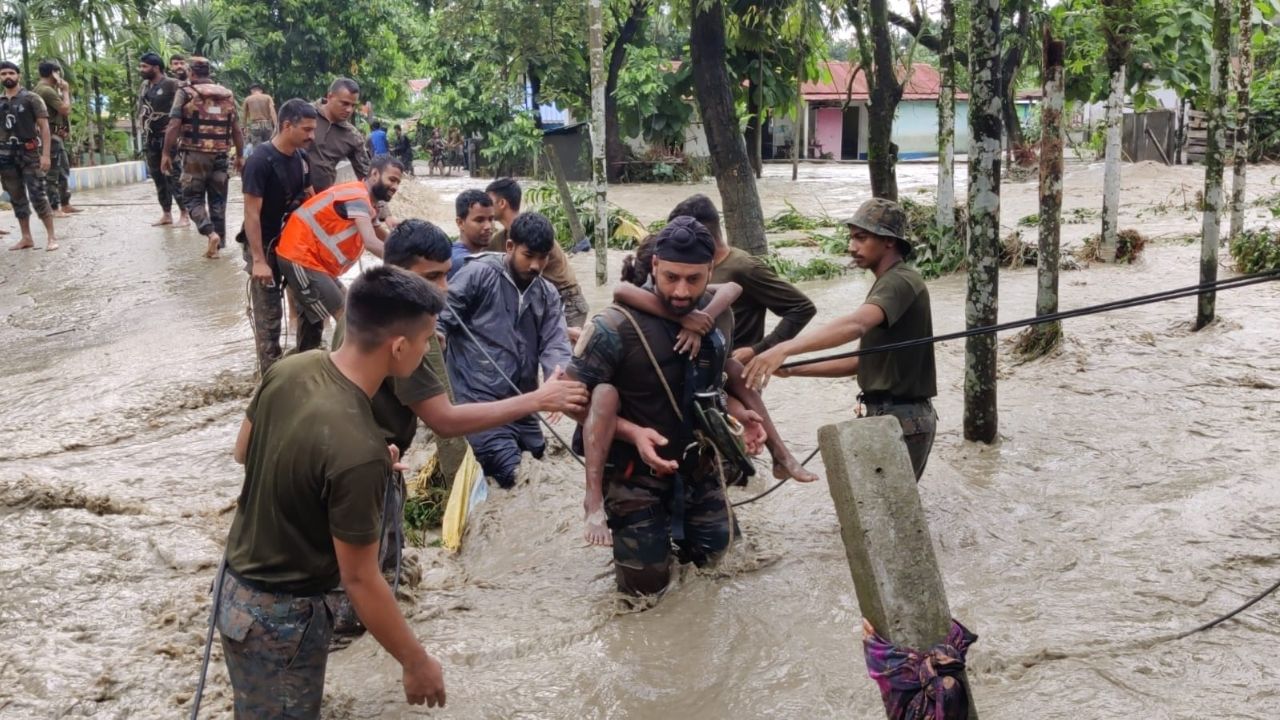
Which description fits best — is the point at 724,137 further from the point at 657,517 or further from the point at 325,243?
the point at 657,517

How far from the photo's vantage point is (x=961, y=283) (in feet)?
38.2

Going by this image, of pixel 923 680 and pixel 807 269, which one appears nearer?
pixel 923 680

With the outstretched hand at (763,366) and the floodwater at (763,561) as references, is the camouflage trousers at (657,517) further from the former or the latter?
the outstretched hand at (763,366)

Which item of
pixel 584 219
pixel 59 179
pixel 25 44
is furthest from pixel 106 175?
pixel 584 219

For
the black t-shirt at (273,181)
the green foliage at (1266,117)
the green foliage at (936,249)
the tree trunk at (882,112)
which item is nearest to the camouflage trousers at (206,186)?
the black t-shirt at (273,181)

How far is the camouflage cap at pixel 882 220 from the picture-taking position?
4949 millimetres

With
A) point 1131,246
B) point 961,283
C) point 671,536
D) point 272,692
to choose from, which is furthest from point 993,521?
point 1131,246

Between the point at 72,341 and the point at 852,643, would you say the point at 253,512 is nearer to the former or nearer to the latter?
the point at 852,643

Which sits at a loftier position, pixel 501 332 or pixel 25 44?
pixel 25 44

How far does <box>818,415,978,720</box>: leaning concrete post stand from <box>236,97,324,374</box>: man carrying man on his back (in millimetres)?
5344

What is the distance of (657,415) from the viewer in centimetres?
459

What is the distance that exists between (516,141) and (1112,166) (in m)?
17.4

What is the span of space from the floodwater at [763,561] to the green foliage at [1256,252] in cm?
66

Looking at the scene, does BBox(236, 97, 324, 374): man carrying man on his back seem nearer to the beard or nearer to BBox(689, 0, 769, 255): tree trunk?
the beard
